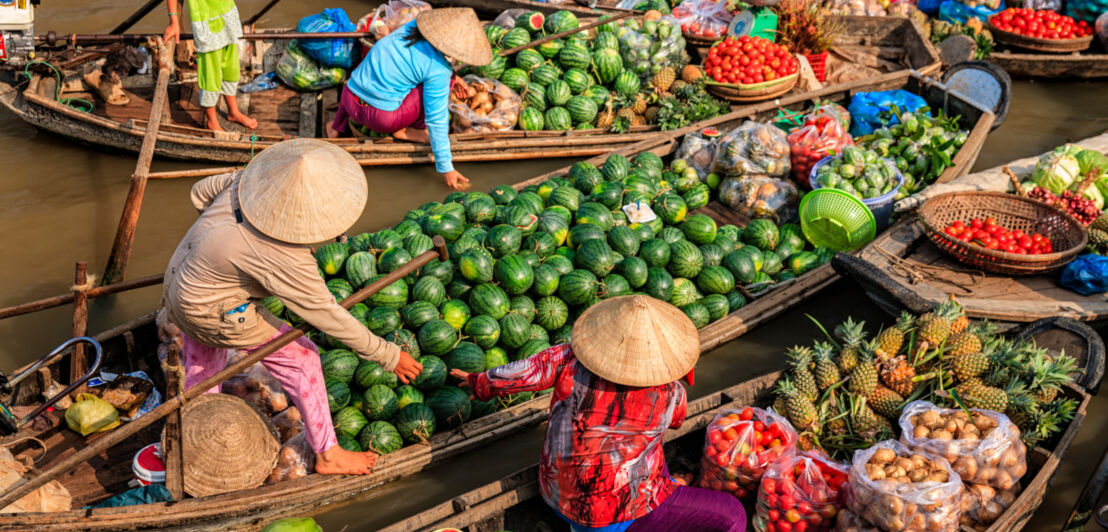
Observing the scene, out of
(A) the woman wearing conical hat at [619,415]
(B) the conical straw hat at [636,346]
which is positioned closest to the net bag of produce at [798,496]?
(A) the woman wearing conical hat at [619,415]

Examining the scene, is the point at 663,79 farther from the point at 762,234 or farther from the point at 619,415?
the point at 619,415

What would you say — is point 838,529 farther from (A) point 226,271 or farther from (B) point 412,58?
(B) point 412,58

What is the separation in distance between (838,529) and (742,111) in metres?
4.47

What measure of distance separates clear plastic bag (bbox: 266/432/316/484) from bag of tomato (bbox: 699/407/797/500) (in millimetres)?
2040

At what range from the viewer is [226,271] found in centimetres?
338

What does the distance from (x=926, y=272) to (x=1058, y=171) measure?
157 centimetres

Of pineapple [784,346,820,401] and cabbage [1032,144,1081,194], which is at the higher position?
cabbage [1032,144,1081,194]

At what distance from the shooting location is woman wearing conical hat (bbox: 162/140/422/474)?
3.29 m

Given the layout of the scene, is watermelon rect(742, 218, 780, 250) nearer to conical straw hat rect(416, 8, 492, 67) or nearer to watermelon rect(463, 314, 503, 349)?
watermelon rect(463, 314, 503, 349)

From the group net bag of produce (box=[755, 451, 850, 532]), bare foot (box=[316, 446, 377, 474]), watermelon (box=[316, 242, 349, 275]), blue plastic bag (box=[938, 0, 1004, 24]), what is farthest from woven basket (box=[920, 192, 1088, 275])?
blue plastic bag (box=[938, 0, 1004, 24])

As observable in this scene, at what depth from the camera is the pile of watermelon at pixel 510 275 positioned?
443 cm

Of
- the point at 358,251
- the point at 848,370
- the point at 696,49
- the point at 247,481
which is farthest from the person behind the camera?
the point at 696,49

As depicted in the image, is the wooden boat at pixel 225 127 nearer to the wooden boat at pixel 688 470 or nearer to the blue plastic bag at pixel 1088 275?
the blue plastic bag at pixel 1088 275

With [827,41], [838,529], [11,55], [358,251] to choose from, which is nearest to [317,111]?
[11,55]
